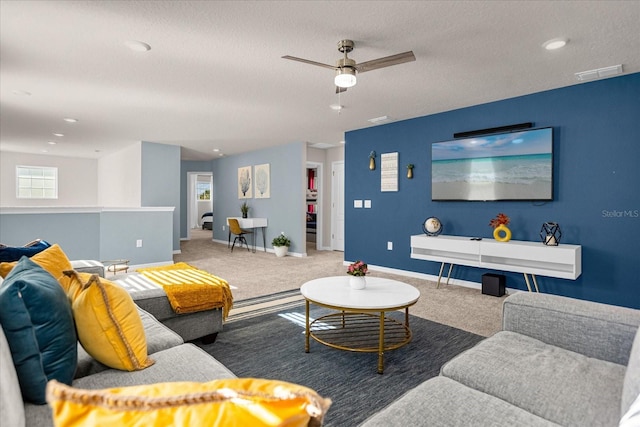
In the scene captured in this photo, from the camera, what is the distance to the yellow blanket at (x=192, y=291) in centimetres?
244

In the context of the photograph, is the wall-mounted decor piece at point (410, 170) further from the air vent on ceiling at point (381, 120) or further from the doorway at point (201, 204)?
the doorway at point (201, 204)

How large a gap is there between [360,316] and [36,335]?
2636mm

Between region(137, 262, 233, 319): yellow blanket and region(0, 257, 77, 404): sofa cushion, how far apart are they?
4.17ft

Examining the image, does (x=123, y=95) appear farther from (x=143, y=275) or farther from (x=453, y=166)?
(x=453, y=166)

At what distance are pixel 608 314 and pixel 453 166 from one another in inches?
131

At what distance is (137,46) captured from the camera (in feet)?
9.14

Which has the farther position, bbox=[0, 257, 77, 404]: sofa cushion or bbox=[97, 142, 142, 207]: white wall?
bbox=[97, 142, 142, 207]: white wall

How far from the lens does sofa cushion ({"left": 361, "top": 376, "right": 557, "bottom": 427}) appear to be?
1.10m

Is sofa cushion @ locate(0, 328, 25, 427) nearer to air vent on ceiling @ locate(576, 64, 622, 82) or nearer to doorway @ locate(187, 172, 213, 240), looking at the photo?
air vent on ceiling @ locate(576, 64, 622, 82)

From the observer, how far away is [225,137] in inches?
262

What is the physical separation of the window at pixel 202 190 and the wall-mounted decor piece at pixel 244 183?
258 inches

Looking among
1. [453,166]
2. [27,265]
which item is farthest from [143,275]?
[453,166]

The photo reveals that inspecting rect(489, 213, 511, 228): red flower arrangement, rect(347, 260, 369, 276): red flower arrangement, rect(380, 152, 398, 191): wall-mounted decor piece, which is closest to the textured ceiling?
rect(380, 152, 398, 191): wall-mounted decor piece

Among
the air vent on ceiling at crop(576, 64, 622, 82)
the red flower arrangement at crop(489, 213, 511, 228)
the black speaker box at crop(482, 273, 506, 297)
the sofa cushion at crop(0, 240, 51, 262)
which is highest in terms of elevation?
the air vent on ceiling at crop(576, 64, 622, 82)
